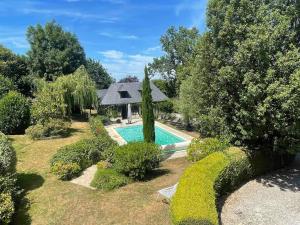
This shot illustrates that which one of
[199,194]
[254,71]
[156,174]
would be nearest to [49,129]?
[156,174]

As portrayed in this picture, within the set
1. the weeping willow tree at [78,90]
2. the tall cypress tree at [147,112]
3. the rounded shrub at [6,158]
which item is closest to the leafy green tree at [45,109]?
the weeping willow tree at [78,90]

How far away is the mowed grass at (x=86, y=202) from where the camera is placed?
10.6 meters

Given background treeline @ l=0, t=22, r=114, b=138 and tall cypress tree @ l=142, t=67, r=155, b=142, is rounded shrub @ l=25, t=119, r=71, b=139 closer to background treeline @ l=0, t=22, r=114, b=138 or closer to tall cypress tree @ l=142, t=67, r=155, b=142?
background treeline @ l=0, t=22, r=114, b=138

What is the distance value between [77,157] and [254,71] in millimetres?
10316

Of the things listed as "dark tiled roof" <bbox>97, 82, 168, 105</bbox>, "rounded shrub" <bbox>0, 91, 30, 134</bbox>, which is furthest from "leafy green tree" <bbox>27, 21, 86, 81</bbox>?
"rounded shrub" <bbox>0, 91, 30, 134</bbox>

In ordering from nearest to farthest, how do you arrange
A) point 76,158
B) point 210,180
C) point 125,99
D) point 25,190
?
point 210,180 → point 25,190 → point 76,158 → point 125,99

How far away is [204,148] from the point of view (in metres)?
14.8

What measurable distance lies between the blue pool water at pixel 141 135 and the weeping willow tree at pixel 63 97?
5.69 m

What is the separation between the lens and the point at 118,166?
46.4ft

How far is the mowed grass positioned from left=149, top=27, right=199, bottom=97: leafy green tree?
35280 mm

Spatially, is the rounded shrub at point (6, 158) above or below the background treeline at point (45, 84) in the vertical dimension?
below

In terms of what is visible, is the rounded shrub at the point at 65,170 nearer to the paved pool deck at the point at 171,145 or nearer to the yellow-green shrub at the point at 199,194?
the yellow-green shrub at the point at 199,194

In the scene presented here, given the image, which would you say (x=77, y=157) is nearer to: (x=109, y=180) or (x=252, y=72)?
(x=109, y=180)

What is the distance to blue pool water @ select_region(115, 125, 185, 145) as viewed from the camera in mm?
28047
